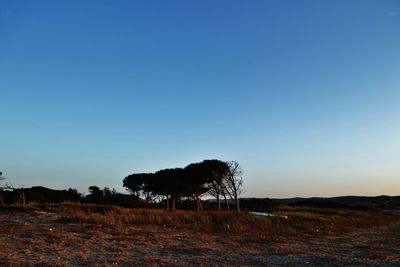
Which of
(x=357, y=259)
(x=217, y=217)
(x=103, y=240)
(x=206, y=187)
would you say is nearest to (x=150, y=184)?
(x=206, y=187)

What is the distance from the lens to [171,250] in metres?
12.2

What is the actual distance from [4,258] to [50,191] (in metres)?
54.4

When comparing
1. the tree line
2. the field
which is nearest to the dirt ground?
the field

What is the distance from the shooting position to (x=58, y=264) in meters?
9.18

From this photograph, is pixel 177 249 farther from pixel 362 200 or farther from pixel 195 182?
pixel 362 200

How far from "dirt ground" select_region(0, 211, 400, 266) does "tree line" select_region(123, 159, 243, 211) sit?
28.1 metres

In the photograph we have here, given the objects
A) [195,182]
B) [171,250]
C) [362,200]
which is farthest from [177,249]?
[362,200]

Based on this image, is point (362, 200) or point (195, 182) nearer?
point (195, 182)

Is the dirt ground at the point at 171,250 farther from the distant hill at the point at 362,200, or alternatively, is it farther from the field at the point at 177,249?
the distant hill at the point at 362,200

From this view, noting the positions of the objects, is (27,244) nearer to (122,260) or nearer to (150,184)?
(122,260)

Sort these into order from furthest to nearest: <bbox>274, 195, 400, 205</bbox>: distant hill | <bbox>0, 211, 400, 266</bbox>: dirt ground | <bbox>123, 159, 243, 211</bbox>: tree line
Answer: <bbox>274, 195, 400, 205</bbox>: distant hill < <bbox>123, 159, 243, 211</bbox>: tree line < <bbox>0, 211, 400, 266</bbox>: dirt ground

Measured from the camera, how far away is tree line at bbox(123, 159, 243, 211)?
4794 cm

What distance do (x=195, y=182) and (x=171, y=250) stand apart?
39.5m

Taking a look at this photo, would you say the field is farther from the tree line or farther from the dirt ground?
the tree line
